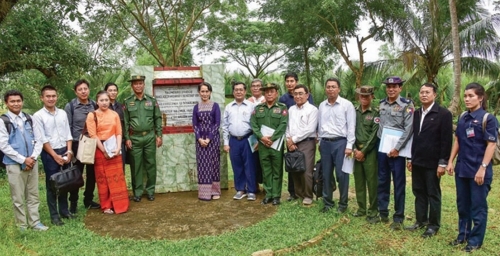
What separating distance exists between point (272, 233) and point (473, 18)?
35.8ft

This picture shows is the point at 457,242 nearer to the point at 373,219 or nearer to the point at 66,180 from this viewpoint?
the point at 373,219

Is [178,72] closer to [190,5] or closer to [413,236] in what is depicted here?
[413,236]

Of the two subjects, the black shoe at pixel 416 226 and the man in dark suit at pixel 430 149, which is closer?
the man in dark suit at pixel 430 149

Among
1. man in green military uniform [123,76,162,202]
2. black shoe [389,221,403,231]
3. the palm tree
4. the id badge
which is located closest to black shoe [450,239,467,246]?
black shoe [389,221,403,231]

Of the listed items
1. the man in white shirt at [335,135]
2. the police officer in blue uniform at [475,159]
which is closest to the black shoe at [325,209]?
the man in white shirt at [335,135]

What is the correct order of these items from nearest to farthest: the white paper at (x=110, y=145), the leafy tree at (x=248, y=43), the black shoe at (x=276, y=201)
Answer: the white paper at (x=110, y=145) → the black shoe at (x=276, y=201) → the leafy tree at (x=248, y=43)

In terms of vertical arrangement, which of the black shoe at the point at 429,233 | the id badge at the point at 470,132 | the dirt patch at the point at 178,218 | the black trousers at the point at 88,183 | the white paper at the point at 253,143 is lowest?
the black shoe at the point at 429,233

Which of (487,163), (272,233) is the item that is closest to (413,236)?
(487,163)

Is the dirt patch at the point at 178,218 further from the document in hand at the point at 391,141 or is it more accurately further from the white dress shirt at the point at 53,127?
the document in hand at the point at 391,141

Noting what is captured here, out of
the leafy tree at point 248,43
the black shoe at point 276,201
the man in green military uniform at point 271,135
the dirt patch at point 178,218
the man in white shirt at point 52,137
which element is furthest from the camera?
the leafy tree at point 248,43

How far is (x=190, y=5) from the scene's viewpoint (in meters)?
14.7

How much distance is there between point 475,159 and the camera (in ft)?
12.7

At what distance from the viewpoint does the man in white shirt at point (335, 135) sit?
4.93 meters

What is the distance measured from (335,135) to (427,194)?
1206 millimetres
